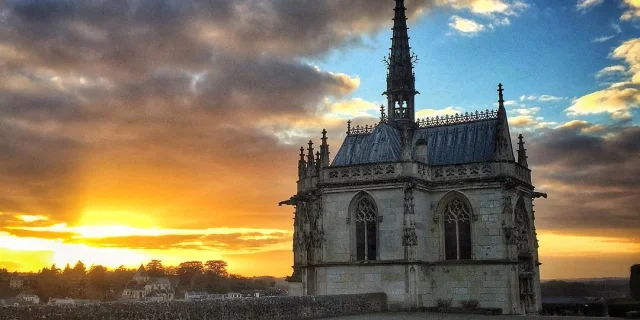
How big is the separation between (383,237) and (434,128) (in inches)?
406

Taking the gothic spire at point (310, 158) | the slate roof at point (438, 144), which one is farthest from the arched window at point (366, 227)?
the gothic spire at point (310, 158)

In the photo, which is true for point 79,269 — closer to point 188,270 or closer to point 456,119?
point 188,270

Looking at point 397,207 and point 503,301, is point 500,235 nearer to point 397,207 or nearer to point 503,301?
point 503,301

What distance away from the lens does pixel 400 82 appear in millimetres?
50375

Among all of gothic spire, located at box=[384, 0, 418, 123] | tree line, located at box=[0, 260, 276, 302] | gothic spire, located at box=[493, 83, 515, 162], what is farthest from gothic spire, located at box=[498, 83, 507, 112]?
tree line, located at box=[0, 260, 276, 302]

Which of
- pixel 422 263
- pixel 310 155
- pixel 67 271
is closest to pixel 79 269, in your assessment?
pixel 67 271

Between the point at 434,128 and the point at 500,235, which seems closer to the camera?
the point at 500,235

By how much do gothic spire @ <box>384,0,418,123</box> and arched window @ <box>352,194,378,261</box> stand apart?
33.9 ft

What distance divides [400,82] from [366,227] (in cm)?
1383

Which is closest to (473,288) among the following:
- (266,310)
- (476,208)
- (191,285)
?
(476,208)

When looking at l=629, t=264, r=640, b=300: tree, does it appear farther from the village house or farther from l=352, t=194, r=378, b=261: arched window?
the village house

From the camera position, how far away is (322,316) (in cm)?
3175

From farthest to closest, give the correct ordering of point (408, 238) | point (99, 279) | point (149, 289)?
point (99, 279)
point (149, 289)
point (408, 238)

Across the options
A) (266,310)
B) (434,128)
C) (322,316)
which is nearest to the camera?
(266,310)
